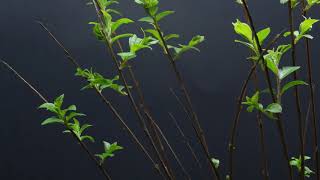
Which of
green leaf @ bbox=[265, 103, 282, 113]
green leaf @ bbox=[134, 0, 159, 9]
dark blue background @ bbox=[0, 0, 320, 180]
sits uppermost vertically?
green leaf @ bbox=[134, 0, 159, 9]

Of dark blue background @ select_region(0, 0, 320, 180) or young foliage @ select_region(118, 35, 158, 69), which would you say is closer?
young foliage @ select_region(118, 35, 158, 69)

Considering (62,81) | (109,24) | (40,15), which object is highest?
(109,24)

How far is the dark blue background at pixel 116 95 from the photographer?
6.25 ft

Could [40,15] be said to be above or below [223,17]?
above

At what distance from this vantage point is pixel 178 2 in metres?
1.92

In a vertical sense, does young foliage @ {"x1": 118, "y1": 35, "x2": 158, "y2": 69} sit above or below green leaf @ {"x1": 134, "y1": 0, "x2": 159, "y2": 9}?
below

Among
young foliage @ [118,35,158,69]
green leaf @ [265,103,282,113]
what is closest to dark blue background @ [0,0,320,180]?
young foliage @ [118,35,158,69]

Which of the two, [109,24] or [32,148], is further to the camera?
[32,148]

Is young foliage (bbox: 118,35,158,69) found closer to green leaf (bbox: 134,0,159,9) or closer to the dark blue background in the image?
green leaf (bbox: 134,0,159,9)

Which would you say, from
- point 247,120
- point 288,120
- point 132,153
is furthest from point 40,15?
point 288,120

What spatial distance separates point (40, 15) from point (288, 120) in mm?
1257

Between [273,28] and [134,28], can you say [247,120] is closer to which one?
[273,28]

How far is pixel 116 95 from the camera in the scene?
1.94 metres

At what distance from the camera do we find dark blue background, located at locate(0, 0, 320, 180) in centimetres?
191
